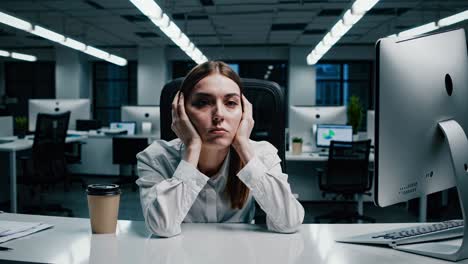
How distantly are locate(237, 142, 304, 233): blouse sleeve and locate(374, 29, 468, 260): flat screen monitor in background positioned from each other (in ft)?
0.92

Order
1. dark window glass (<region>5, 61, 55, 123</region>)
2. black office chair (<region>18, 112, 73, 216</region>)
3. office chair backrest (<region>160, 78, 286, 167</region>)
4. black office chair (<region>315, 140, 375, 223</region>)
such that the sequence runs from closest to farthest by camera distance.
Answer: office chair backrest (<region>160, 78, 286, 167</region>)
black office chair (<region>315, 140, 375, 223</region>)
black office chair (<region>18, 112, 73, 216</region>)
dark window glass (<region>5, 61, 55, 123</region>)

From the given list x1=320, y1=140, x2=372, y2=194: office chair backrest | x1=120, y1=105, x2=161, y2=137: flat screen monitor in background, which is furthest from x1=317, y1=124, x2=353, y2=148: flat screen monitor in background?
x1=120, y1=105, x2=161, y2=137: flat screen monitor in background

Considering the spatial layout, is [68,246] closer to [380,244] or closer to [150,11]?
[380,244]

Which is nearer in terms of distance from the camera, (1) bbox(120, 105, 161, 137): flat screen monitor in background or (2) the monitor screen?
(2) the monitor screen

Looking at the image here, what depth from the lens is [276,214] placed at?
3.83ft

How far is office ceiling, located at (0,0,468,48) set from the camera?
21.4ft

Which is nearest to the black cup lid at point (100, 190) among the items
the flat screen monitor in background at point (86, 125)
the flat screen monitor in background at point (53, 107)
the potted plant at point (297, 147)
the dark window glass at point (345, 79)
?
the potted plant at point (297, 147)

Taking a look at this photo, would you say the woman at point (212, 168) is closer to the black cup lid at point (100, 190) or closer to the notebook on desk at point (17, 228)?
the black cup lid at point (100, 190)

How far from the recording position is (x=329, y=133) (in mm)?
4609

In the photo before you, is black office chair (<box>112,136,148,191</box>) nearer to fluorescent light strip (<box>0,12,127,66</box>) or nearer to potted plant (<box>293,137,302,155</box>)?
fluorescent light strip (<box>0,12,127,66</box>)

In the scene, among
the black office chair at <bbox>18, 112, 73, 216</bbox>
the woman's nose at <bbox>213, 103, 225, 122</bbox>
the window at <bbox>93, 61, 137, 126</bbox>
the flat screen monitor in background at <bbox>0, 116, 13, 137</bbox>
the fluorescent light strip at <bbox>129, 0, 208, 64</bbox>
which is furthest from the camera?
the window at <bbox>93, 61, 137, 126</bbox>

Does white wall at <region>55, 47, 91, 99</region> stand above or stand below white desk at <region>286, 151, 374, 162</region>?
above

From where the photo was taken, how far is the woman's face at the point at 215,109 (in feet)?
3.97

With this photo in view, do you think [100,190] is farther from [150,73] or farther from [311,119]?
[150,73]
